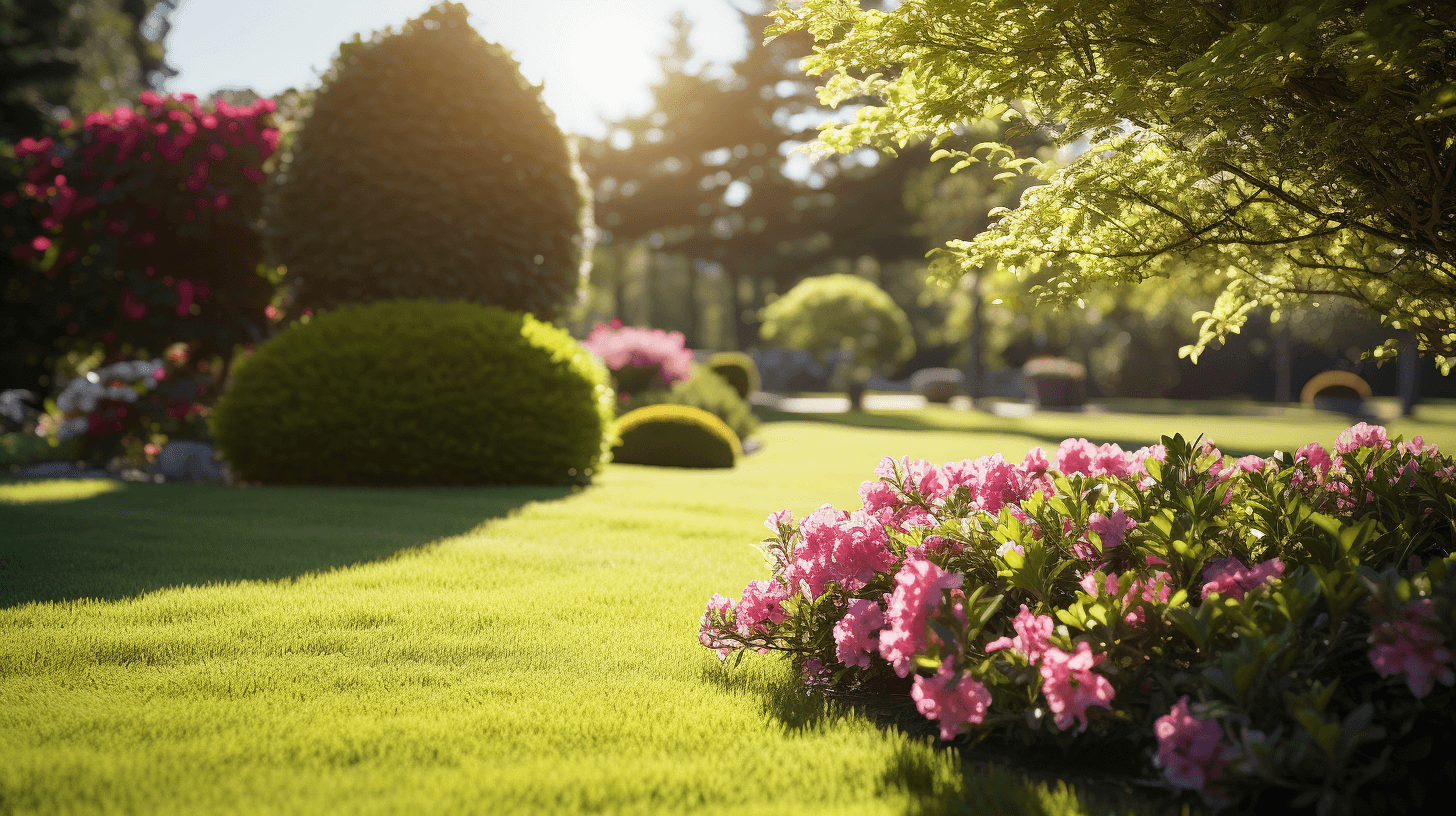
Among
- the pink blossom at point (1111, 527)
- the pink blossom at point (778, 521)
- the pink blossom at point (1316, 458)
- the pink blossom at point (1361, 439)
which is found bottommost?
the pink blossom at point (778, 521)

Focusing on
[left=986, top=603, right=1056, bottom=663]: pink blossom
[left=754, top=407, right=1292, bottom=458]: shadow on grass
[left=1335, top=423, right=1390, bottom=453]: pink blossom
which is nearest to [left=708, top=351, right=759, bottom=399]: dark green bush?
[left=754, top=407, right=1292, bottom=458]: shadow on grass

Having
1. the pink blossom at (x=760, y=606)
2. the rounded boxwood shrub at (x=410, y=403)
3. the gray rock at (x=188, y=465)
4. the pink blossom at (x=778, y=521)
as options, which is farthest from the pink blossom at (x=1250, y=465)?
the gray rock at (x=188, y=465)

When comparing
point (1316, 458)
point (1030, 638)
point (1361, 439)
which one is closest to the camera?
point (1030, 638)

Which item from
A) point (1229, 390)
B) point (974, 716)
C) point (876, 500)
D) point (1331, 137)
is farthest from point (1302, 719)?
point (1229, 390)

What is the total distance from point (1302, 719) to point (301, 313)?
35.0 feet

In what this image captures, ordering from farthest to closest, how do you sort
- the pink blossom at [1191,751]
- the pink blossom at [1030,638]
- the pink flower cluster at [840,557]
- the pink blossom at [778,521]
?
the pink blossom at [778,521] < the pink flower cluster at [840,557] < the pink blossom at [1030,638] < the pink blossom at [1191,751]

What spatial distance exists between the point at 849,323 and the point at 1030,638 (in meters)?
27.5

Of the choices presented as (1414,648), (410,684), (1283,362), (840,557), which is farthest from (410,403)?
(1283,362)

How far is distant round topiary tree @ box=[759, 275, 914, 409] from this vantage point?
29641 millimetres

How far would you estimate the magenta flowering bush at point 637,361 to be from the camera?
722 inches

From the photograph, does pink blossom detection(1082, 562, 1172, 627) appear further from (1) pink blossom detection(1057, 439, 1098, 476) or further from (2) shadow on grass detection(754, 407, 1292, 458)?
(2) shadow on grass detection(754, 407, 1292, 458)

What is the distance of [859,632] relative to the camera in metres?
2.97

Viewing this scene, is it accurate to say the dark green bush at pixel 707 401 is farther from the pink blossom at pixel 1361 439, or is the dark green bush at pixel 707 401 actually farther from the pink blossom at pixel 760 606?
the pink blossom at pixel 760 606

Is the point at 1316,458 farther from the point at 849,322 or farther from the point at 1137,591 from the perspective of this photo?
the point at 849,322
